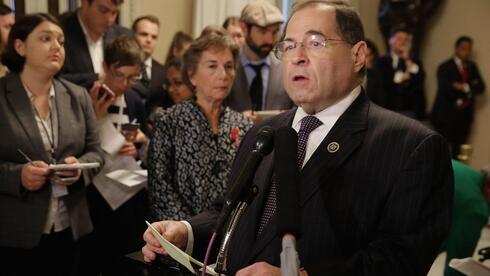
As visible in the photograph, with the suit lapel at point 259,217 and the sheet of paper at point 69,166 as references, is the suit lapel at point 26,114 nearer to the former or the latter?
the sheet of paper at point 69,166

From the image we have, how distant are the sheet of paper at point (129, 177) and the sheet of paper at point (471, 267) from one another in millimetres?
1570

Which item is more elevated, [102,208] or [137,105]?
[137,105]

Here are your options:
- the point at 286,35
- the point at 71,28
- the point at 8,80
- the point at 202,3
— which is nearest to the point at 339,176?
the point at 286,35

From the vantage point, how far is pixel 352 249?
139cm

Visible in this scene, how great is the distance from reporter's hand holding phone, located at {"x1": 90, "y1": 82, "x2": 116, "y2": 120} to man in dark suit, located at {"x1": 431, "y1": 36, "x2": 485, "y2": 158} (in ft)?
19.5

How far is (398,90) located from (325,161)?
243 inches

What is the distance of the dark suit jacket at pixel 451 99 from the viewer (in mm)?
8070

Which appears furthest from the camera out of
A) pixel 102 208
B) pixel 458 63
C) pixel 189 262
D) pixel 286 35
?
pixel 458 63

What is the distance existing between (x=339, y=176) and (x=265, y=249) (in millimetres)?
251

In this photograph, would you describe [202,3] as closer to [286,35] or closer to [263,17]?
[263,17]

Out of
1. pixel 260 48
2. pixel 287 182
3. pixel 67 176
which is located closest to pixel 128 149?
pixel 67 176

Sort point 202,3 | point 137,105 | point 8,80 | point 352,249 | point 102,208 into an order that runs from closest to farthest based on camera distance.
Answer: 1. point 352,249
2. point 8,80
3. point 102,208
4. point 137,105
5. point 202,3

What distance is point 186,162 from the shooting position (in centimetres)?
248

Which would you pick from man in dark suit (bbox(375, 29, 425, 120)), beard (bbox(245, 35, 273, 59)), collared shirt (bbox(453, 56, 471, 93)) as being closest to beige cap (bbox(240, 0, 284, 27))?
beard (bbox(245, 35, 273, 59))
